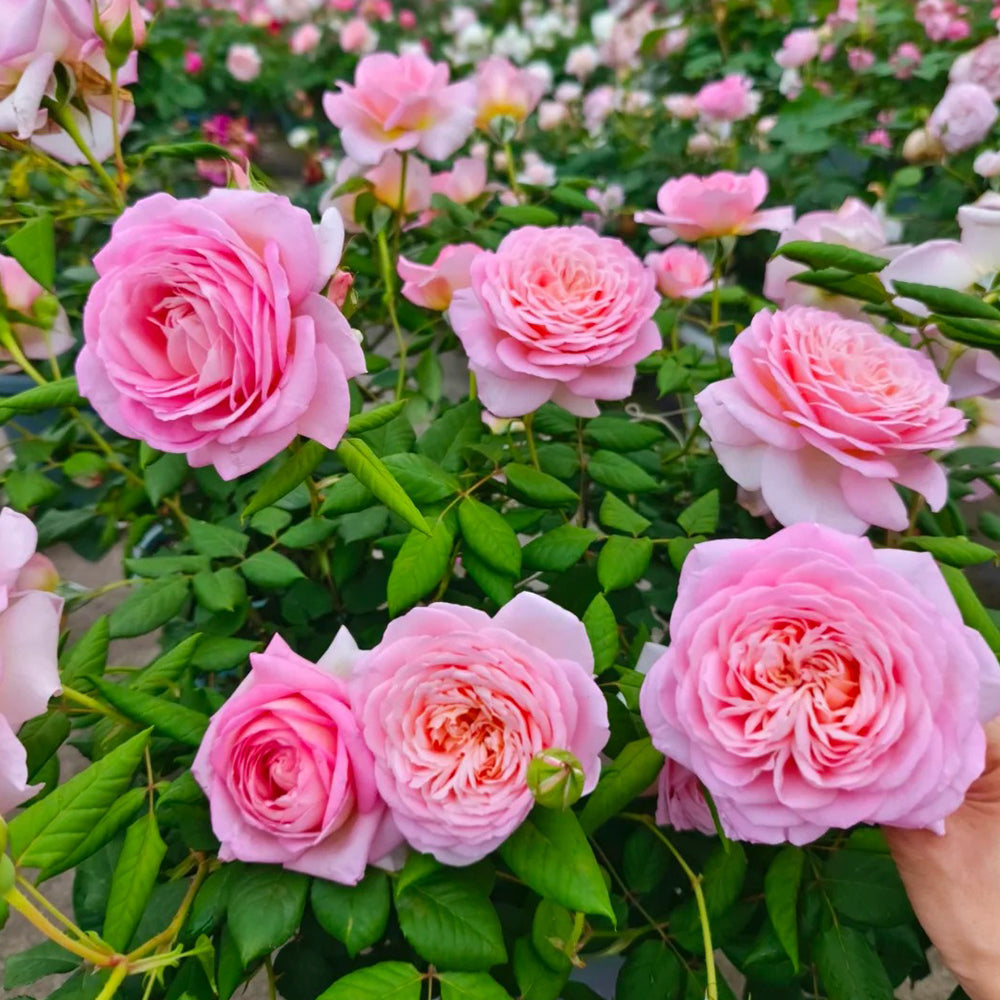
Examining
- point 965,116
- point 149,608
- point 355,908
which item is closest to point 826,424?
point 355,908

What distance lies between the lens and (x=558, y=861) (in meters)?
0.34

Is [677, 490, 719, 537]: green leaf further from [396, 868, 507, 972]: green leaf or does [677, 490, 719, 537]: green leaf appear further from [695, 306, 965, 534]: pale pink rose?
[396, 868, 507, 972]: green leaf

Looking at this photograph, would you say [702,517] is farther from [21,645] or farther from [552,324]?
[21,645]

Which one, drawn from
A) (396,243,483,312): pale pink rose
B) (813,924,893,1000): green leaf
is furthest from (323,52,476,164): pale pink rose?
(813,924,893,1000): green leaf

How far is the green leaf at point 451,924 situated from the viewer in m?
0.35

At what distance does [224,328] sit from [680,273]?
1.80ft

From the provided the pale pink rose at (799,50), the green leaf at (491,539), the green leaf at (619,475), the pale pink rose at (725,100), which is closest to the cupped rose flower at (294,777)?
the green leaf at (491,539)

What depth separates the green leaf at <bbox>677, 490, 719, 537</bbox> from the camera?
1.63 ft

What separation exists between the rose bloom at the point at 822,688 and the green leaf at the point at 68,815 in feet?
A: 0.82

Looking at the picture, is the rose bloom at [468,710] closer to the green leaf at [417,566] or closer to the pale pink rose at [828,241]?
the green leaf at [417,566]

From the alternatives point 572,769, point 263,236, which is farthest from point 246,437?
point 572,769

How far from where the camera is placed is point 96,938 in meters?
0.33

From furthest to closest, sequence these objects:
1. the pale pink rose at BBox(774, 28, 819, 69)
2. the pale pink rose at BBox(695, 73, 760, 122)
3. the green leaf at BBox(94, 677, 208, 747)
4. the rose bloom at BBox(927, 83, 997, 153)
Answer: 1. the pale pink rose at BBox(774, 28, 819, 69)
2. the pale pink rose at BBox(695, 73, 760, 122)
3. the rose bloom at BBox(927, 83, 997, 153)
4. the green leaf at BBox(94, 677, 208, 747)

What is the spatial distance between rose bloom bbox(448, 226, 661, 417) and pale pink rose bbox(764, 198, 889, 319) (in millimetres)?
106
